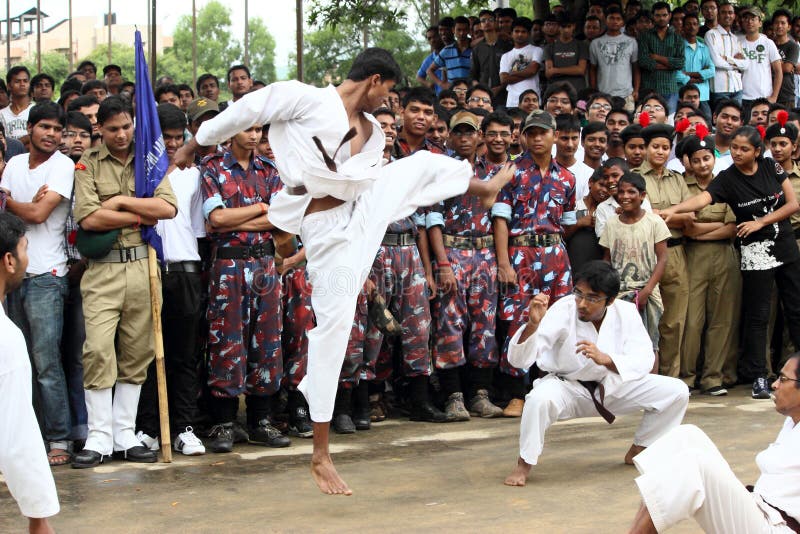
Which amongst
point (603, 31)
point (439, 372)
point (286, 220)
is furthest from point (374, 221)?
point (603, 31)

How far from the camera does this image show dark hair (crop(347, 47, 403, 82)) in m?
5.71

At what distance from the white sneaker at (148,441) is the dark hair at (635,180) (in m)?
3.86

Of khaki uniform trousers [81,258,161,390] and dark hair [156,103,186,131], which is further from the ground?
dark hair [156,103,186,131]

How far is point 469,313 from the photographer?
26.6 ft

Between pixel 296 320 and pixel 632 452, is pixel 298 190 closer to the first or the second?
pixel 296 320

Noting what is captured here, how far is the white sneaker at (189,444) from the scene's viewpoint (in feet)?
22.4

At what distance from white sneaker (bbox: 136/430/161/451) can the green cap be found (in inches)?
47.1

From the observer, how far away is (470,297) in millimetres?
8031

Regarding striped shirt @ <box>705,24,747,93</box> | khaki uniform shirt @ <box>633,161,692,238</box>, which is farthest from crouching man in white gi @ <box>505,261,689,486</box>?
striped shirt @ <box>705,24,747,93</box>

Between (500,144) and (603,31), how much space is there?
5.33m

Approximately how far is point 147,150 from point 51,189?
628 mm

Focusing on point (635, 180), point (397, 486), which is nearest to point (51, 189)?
point (397, 486)

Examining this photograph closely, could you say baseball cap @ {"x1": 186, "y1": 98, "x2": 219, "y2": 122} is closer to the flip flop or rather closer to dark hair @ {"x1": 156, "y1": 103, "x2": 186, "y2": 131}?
dark hair @ {"x1": 156, "y1": 103, "x2": 186, "y2": 131}

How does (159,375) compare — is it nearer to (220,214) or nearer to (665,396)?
(220,214)
